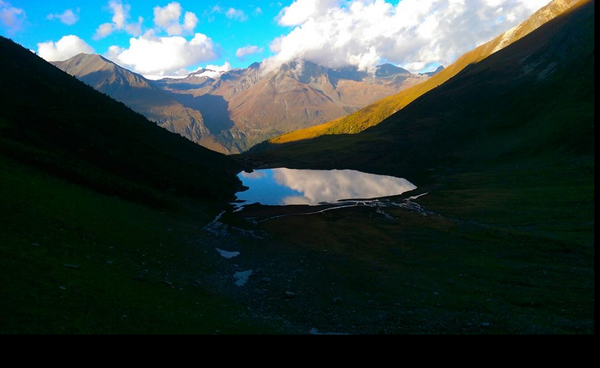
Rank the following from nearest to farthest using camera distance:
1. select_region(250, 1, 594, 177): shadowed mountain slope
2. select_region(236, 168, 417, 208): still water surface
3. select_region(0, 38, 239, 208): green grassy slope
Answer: select_region(0, 38, 239, 208): green grassy slope < select_region(236, 168, 417, 208): still water surface < select_region(250, 1, 594, 177): shadowed mountain slope

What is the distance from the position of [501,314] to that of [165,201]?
48.6 meters

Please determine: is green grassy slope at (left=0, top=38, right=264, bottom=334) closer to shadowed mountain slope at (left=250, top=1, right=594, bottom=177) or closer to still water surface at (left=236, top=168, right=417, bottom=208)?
still water surface at (left=236, top=168, right=417, bottom=208)

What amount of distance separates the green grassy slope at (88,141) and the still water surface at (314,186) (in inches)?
388

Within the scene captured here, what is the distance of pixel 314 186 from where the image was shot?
108312 mm

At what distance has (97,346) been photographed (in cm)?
743

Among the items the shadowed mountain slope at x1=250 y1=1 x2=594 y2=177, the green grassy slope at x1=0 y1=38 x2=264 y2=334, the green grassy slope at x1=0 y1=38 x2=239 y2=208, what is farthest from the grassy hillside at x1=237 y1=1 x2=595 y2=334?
the green grassy slope at x1=0 y1=38 x2=239 y2=208

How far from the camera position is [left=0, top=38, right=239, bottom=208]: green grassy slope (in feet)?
168

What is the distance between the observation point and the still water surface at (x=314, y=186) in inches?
3424

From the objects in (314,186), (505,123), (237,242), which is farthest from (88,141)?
(505,123)

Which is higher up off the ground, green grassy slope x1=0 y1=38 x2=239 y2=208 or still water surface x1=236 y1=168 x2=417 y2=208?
→ green grassy slope x1=0 y1=38 x2=239 y2=208

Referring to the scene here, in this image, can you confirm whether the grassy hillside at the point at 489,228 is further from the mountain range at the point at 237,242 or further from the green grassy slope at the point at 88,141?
the green grassy slope at the point at 88,141

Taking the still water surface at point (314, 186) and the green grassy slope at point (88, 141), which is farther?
the still water surface at point (314, 186)

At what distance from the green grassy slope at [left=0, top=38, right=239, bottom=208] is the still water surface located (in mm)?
9866

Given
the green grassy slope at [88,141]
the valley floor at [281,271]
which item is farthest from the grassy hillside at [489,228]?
the green grassy slope at [88,141]
